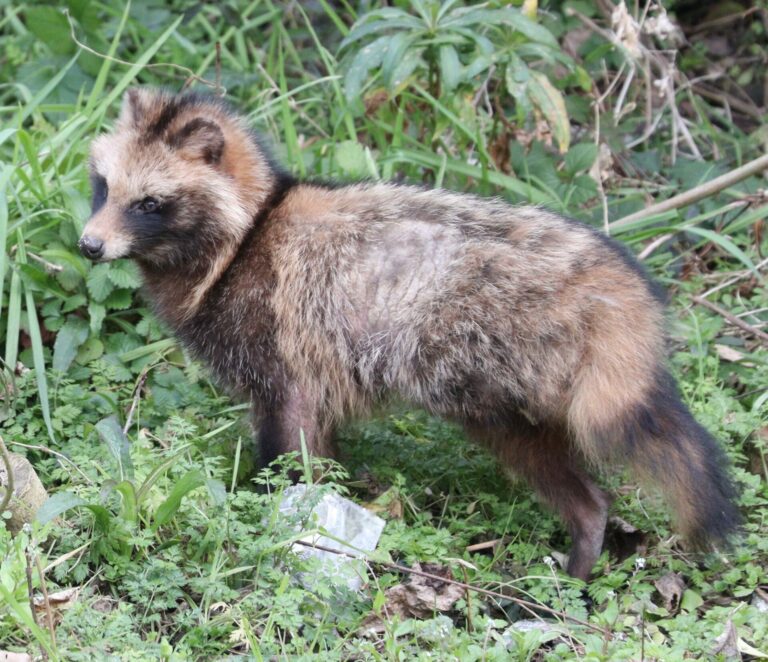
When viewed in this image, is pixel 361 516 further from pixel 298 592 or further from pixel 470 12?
pixel 470 12

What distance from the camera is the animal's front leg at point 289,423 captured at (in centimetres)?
440

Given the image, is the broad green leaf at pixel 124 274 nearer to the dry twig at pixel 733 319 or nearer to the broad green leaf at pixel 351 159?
the broad green leaf at pixel 351 159

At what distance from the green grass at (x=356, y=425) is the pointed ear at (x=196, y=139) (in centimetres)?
97

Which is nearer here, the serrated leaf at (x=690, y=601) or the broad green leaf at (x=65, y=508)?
the broad green leaf at (x=65, y=508)

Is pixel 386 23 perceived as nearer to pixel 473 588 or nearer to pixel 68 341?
pixel 68 341

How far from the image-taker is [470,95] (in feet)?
19.9

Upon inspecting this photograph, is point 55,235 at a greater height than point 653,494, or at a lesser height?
greater

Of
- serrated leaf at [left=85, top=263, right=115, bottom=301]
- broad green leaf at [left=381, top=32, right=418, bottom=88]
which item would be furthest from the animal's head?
broad green leaf at [left=381, top=32, right=418, bottom=88]

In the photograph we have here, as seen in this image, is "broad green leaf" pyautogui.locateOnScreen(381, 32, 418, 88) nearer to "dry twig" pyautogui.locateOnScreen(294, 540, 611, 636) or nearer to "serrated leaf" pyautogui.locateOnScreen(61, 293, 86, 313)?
"serrated leaf" pyautogui.locateOnScreen(61, 293, 86, 313)

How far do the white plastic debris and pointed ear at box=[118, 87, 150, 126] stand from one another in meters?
1.67

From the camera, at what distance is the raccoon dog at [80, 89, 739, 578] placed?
397 cm

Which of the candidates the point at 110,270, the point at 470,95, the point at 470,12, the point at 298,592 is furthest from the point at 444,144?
the point at 298,592

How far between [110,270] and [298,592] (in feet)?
7.62

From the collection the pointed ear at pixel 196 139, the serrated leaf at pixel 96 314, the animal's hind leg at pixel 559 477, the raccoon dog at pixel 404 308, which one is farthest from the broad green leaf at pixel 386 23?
the animal's hind leg at pixel 559 477
